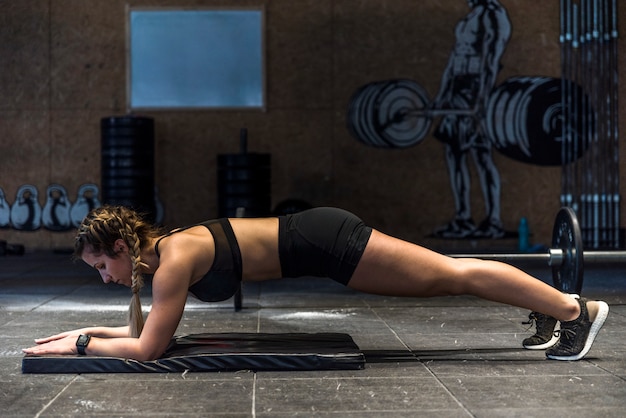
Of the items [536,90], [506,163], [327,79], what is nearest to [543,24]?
[536,90]

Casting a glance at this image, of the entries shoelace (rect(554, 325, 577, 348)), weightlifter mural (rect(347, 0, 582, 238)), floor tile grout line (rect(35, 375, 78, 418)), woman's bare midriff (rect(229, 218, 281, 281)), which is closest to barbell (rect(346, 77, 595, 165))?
weightlifter mural (rect(347, 0, 582, 238))

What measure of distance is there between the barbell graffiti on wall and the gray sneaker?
20.5 feet

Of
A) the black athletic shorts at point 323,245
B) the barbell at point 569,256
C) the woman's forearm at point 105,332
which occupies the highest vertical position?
the black athletic shorts at point 323,245

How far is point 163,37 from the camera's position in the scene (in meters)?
8.77

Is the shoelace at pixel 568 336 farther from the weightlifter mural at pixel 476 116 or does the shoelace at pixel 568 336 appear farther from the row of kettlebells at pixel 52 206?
the row of kettlebells at pixel 52 206

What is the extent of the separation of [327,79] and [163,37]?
1753mm

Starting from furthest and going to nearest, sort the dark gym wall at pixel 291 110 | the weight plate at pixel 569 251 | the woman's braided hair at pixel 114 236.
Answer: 1. the dark gym wall at pixel 291 110
2. the weight plate at pixel 569 251
3. the woman's braided hair at pixel 114 236

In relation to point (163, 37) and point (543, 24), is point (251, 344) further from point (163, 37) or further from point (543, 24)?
point (543, 24)

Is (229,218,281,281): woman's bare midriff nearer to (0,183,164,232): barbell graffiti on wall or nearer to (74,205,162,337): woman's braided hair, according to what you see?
(74,205,162,337): woman's braided hair

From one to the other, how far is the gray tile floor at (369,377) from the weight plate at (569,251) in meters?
0.25

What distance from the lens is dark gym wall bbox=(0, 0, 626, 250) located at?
886cm

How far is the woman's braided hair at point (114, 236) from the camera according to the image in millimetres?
2686

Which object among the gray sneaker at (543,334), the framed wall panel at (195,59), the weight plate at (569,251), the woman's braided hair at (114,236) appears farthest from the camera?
the framed wall panel at (195,59)

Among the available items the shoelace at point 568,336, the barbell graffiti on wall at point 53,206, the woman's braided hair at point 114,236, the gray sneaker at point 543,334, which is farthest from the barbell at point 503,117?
the woman's braided hair at point 114,236
